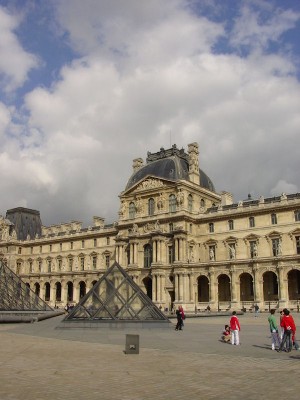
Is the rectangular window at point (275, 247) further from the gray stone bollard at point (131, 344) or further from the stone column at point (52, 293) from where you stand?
the stone column at point (52, 293)

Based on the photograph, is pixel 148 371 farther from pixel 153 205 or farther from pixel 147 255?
pixel 153 205

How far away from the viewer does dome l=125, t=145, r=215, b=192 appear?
6481cm

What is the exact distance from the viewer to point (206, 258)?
2403 inches

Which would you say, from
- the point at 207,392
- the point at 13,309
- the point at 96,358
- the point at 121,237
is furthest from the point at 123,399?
the point at 121,237

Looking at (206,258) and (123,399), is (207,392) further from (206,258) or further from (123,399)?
(206,258)

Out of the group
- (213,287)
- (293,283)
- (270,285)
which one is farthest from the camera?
(213,287)

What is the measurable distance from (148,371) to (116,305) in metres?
15.7

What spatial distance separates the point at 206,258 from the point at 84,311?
36492 mm

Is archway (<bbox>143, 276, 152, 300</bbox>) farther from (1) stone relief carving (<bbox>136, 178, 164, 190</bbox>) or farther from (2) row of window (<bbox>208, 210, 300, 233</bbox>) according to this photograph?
(1) stone relief carving (<bbox>136, 178, 164, 190</bbox>)

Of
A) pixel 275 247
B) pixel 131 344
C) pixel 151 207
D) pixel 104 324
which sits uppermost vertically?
pixel 151 207

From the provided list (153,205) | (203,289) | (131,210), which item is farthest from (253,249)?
(131,210)

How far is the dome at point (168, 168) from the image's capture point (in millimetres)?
64812

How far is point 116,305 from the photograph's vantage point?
1057 inches

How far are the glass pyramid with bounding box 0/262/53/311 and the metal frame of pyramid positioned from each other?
665 inches
